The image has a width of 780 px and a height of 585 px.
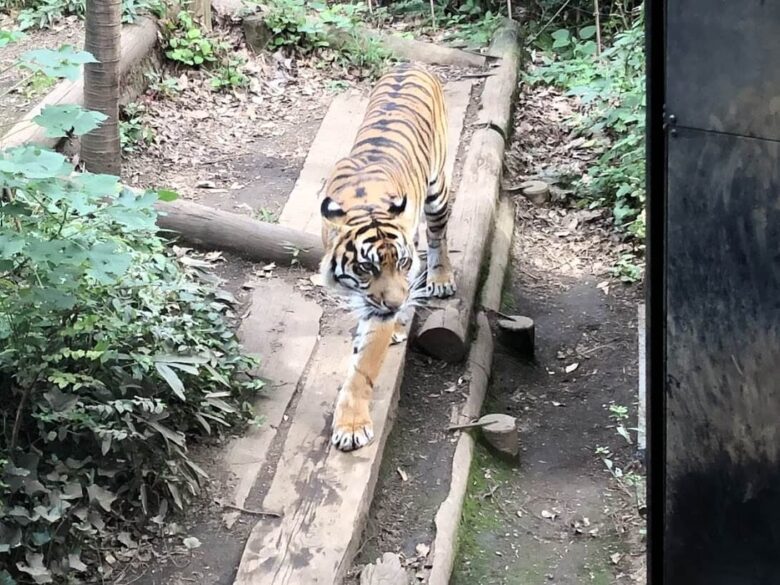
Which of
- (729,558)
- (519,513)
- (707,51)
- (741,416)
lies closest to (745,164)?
→ (707,51)

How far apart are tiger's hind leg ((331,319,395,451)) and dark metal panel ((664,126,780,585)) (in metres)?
1.82

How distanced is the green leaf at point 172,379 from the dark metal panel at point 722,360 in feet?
6.39

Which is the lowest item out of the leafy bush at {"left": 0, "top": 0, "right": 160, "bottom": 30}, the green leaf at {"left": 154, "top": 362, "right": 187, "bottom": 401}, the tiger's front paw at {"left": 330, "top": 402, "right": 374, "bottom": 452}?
the tiger's front paw at {"left": 330, "top": 402, "right": 374, "bottom": 452}

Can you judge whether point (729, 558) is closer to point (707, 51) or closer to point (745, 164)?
point (745, 164)

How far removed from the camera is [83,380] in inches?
141

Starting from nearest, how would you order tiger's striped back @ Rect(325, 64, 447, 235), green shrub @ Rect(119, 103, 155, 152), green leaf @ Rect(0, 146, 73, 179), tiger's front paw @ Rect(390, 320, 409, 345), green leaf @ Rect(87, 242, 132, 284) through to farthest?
green leaf @ Rect(0, 146, 73, 179) < green leaf @ Rect(87, 242, 132, 284) < tiger's striped back @ Rect(325, 64, 447, 235) < tiger's front paw @ Rect(390, 320, 409, 345) < green shrub @ Rect(119, 103, 155, 152)

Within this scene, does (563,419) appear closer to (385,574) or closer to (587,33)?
(385,574)

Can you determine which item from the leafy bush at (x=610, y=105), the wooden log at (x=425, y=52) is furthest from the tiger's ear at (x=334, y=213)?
the wooden log at (x=425, y=52)

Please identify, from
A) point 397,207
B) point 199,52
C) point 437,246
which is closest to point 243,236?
point 437,246

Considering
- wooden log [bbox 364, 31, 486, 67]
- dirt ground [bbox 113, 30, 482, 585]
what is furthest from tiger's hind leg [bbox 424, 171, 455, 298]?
wooden log [bbox 364, 31, 486, 67]

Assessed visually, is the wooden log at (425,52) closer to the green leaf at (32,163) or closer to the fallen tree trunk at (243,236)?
the fallen tree trunk at (243,236)

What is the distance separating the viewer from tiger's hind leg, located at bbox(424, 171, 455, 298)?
5.01 metres

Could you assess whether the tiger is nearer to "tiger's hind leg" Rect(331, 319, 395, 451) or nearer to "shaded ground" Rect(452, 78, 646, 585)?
"tiger's hind leg" Rect(331, 319, 395, 451)

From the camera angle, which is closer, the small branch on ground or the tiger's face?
the small branch on ground
